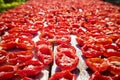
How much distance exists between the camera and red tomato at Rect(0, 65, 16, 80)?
266 centimetres

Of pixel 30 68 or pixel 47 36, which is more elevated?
pixel 30 68

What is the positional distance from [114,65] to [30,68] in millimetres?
1252

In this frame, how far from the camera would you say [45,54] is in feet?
11.3

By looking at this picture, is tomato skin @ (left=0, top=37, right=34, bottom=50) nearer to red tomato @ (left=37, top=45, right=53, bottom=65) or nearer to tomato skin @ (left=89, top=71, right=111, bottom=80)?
red tomato @ (left=37, top=45, right=53, bottom=65)

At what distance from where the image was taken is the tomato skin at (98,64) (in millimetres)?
2896

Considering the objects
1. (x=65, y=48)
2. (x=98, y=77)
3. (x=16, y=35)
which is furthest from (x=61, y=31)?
(x=98, y=77)

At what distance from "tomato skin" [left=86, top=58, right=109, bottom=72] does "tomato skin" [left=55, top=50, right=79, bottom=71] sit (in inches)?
8.4

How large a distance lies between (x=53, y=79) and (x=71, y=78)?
0.78 ft

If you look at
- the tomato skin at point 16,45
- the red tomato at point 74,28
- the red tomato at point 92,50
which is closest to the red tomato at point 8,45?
the tomato skin at point 16,45

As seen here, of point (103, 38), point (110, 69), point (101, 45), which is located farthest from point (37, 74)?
point (103, 38)

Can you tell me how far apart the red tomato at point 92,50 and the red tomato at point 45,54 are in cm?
60

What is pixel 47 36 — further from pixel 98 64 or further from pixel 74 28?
pixel 98 64

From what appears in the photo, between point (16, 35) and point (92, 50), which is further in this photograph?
point (16, 35)

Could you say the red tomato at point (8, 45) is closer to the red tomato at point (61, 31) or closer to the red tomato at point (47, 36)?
the red tomato at point (47, 36)
